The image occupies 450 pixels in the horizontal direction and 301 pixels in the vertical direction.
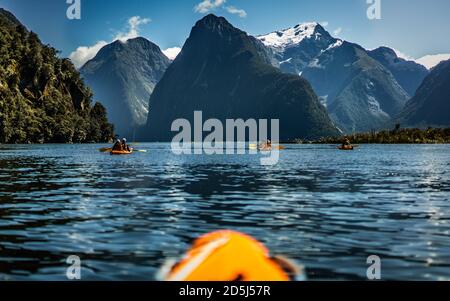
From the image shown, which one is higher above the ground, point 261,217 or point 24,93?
point 24,93

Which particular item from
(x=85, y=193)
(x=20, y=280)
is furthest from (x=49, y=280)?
(x=85, y=193)

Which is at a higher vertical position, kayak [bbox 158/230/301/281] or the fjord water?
kayak [bbox 158/230/301/281]

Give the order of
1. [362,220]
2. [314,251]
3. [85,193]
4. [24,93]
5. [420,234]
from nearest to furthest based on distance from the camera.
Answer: [314,251], [420,234], [362,220], [85,193], [24,93]

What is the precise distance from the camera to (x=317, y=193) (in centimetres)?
2897

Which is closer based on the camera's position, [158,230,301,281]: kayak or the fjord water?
[158,230,301,281]: kayak

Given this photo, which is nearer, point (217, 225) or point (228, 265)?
point (228, 265)

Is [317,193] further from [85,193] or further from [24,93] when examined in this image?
[24,93]

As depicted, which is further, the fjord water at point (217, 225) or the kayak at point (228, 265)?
the fjord water at point (217, 225)

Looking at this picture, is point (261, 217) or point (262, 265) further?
point (261, 217)

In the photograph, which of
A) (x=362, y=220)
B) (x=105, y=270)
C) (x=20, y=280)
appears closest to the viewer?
(x=20, y=280)

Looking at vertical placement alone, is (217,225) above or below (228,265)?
below

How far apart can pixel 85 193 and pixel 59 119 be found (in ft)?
592

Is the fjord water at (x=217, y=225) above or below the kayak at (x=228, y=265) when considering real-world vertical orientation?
below

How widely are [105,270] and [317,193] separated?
19.3 meters
